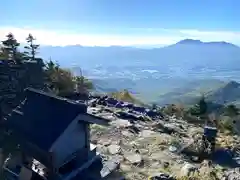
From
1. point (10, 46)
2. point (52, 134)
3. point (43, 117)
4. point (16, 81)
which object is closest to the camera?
point (52, 134)


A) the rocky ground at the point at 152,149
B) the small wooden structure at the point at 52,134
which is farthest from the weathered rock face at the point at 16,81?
the small wooden structure at the point at 52,134

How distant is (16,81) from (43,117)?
30.3ft

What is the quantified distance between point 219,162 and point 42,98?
1147 centimetres

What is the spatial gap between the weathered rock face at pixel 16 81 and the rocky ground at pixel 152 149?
210 inches

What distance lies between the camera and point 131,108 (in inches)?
1220

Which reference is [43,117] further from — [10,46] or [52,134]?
[10,46]

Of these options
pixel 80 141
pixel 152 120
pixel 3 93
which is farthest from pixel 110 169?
pixel 152 120

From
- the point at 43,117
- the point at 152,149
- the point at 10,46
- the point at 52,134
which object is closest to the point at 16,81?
the point at 43,117

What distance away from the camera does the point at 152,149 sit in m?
19.5

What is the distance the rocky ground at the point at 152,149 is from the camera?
1587cm

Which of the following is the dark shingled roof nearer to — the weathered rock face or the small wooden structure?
the small wooden structure

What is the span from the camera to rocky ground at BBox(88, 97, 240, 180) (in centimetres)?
1587

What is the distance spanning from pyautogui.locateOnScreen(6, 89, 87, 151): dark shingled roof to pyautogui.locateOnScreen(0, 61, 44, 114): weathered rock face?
6721 millimetres

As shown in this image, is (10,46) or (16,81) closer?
(16,81)
